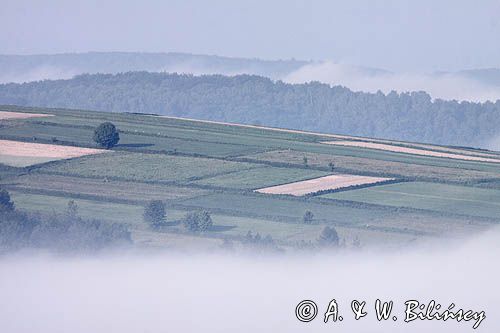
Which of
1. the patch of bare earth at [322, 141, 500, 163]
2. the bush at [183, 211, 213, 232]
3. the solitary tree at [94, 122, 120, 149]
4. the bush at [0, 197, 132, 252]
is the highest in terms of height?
the solitary tree at [94, 122, 120, 149]

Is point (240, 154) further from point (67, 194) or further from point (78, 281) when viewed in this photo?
point (78, 281)

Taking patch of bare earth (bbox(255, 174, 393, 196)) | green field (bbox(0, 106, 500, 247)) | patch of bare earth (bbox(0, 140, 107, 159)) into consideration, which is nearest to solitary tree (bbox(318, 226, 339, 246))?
green field (bbox(0, 106, 500, 247))

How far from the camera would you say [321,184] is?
330 feet

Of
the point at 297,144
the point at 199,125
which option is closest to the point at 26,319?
the point at 297,144

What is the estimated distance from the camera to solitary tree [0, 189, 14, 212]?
8425 centimetres

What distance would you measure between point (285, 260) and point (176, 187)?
73.2 ft

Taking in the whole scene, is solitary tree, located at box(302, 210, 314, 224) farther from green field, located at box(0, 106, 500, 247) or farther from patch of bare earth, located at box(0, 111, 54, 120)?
patch of bare earth, located at box(0, 111, 54, 120)

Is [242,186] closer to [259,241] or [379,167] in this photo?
[259,241]

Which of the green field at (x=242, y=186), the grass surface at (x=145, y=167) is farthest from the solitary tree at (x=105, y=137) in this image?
the grass surface at (x=145, y=167)

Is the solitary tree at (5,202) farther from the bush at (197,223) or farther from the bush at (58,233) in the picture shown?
the bush at (197,223)

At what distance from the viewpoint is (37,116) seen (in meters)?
131

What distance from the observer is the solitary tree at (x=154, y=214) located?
84312 millimetres

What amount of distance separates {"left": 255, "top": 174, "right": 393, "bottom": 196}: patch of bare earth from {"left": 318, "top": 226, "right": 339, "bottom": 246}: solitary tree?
13.1 meters

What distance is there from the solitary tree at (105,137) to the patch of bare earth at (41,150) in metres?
1.57
